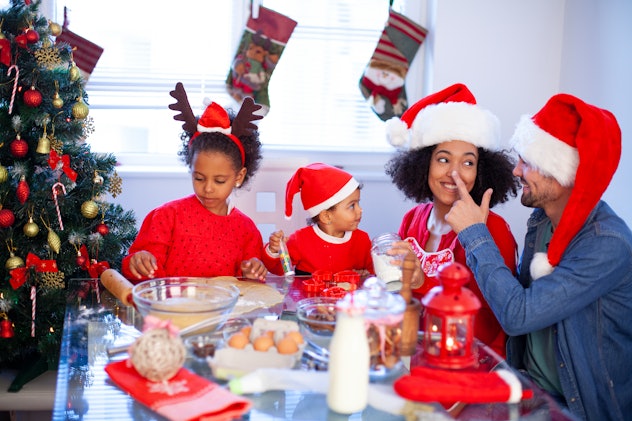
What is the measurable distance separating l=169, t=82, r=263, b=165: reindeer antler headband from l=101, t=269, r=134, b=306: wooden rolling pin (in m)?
0.65

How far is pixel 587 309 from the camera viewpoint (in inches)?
73.3

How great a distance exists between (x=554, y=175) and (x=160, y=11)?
2.01 meters

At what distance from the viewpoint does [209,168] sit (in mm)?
2309

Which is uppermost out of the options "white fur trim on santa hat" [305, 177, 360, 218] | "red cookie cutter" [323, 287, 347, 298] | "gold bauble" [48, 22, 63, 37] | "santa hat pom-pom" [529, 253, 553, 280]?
"gold bauble" [48, 22, 63, 37]

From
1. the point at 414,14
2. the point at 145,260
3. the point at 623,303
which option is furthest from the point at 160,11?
the point at 623,303

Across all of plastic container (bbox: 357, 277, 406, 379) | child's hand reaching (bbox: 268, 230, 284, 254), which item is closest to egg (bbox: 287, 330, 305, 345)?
plastic container (bbox: 357, 277, 406, 379)

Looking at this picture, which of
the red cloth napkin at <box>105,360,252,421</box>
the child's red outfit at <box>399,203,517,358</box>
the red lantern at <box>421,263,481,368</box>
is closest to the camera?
the red cloth napkin at <box>105,360,252,421</box>

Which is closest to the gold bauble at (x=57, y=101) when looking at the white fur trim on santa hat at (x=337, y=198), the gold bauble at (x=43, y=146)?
the gold bauble at (x=43, y=146)

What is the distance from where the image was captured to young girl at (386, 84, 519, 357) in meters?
2.28

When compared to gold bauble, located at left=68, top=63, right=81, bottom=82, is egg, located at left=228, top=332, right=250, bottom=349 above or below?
below

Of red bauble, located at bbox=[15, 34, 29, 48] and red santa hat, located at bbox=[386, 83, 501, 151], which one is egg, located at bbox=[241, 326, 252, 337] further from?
red bauble, located at bbox=[15, 34, 29, 48]

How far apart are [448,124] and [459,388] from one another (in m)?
1.24

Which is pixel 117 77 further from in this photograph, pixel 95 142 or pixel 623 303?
pixel 623 303

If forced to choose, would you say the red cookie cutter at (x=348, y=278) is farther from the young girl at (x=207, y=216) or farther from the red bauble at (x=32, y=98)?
the red bauble at (x=32, y=98)
